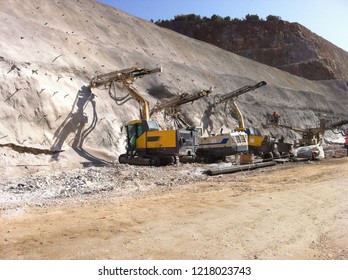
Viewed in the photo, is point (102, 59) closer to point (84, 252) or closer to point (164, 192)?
point (164, 192)

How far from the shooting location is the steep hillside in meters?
20.5

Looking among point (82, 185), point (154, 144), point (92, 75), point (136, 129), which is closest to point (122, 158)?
point (136, 129)

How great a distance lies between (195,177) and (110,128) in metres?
10.7

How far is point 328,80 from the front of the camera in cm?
7000

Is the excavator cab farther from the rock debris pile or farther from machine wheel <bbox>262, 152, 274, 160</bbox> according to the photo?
machine wheel <bbox>262, 152, 274, 160</bbox>

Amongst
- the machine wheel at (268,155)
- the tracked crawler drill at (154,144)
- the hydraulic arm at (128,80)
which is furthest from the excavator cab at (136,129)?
the machine wheel at (268,155)

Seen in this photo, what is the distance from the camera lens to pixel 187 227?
22.1ft

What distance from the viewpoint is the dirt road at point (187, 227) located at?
17.9 feet

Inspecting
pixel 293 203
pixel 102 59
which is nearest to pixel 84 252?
pixel 293 203

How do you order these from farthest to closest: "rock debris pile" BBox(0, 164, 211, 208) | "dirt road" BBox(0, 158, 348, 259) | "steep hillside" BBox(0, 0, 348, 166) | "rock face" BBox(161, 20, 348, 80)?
"rock face" BBox(161, 20, 348, 80) → "steep hillside" BBox(0, 0, 348, 166) → "rock debris pile" BBox(0, 164, 211, 208) → "dirt road" BBox(0, 158, 348, 259)

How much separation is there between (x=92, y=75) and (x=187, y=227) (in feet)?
70.9

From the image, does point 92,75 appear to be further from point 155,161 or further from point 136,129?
point 155,161

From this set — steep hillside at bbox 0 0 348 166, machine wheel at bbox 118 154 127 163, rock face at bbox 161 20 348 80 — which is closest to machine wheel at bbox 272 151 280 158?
steep hillside at bbox 0 0 348 166

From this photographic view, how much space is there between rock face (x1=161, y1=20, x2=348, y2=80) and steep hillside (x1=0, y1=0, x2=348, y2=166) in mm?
25417
